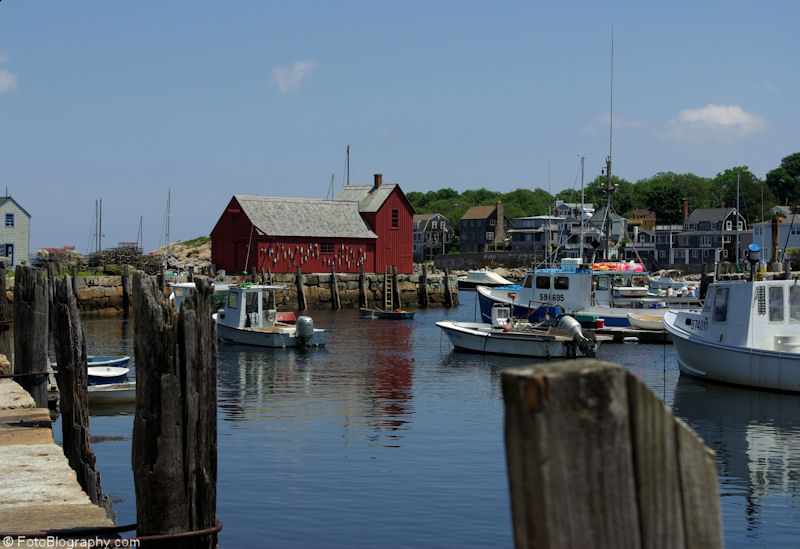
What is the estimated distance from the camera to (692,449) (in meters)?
2.09

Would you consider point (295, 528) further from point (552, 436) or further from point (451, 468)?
point (552, 436)

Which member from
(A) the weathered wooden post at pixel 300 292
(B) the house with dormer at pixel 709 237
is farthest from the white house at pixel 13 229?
(B) the house with dormer at pixel 709 237

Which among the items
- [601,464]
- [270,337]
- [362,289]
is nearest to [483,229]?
[362,289]

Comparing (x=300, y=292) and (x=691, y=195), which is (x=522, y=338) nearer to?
(x=300, y=292)

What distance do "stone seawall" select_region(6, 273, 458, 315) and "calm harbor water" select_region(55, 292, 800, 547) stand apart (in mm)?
25930

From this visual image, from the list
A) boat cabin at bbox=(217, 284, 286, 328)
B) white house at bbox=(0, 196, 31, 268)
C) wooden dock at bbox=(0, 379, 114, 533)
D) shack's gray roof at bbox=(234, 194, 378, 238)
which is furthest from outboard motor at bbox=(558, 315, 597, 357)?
white house at bbox=(0, 196, 31, 268)

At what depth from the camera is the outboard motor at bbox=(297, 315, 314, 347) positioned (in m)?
33.9

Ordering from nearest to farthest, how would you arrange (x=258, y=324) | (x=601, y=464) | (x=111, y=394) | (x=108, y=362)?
1. (x=601, y=464)
2. (x=111, y=394)
3. (x=108, y=362)
4. (x=258, y=324)

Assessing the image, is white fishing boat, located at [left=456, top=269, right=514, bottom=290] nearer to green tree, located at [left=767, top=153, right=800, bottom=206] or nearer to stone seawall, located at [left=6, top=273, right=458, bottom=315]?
stone seawall, located at [left=6, top=273, right=458, bottom=315]

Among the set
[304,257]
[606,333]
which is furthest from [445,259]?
[606,333]

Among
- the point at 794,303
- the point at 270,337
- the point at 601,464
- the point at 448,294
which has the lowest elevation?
the point at 270,337

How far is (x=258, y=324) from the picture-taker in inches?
1430

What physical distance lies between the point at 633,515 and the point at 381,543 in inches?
378

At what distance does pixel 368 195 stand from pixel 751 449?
5643 centimetres
